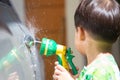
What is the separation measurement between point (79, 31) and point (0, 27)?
27cm

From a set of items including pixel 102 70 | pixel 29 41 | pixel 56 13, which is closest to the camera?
pixel 102 70

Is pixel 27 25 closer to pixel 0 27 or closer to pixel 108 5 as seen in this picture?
pixel 0 27

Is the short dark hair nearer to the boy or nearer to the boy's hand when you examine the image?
the boy

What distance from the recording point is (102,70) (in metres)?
1.22

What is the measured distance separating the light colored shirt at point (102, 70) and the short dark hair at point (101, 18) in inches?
2.6

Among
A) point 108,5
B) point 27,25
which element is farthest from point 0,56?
point 108,5

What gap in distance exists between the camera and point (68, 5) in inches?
104

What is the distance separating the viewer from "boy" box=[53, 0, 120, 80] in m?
1.23

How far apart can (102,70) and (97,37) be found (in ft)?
0.38

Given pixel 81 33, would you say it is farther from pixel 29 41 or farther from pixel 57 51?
pixel 29 41

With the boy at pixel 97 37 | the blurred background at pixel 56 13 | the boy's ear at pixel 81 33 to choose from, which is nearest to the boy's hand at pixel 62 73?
the boy at pixel 97 37

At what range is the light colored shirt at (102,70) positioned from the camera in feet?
3.97

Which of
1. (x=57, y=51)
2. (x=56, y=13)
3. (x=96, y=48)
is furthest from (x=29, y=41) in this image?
(x=56, y=13)

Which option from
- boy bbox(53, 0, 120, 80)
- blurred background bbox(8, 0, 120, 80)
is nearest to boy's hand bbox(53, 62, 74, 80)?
boy bbox(53, 0, 120, 80)
